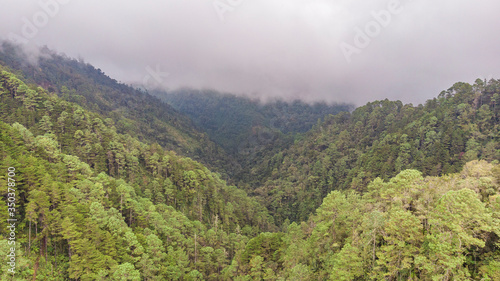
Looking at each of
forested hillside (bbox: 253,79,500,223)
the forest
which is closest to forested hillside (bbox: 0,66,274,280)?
the forest

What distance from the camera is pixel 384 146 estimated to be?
118m

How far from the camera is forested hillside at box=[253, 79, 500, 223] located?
92.9m

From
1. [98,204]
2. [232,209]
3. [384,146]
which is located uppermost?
[384,146]

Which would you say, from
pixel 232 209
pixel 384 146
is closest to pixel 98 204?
pixel 232 209

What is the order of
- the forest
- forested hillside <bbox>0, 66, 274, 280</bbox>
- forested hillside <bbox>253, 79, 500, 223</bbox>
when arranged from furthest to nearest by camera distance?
forested hillside <bbox>253, 79, 500, 223</bbox>, forested hillside <bbox>0, 66, 274, 280</bbox>, the forest

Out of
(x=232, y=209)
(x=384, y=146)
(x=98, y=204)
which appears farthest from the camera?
(x=384, y=146)

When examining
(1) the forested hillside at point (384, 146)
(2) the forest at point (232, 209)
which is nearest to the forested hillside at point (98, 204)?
(2) the forest at point (232, 209)

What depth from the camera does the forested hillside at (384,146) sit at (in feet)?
305

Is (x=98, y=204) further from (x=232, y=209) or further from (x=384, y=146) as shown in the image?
(x=384, y=146)

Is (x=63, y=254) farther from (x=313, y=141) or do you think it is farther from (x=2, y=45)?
(x=2, y=45)

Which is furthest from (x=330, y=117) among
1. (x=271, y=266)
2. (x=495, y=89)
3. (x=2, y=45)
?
(x=2, y=45)

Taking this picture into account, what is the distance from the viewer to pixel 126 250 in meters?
41.8

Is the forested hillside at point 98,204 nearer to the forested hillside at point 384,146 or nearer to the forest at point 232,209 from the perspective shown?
the forest at point 232,209

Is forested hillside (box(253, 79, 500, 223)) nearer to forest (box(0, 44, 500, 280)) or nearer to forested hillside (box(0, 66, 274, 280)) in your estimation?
forest (box(0, 44, 500, 280))
